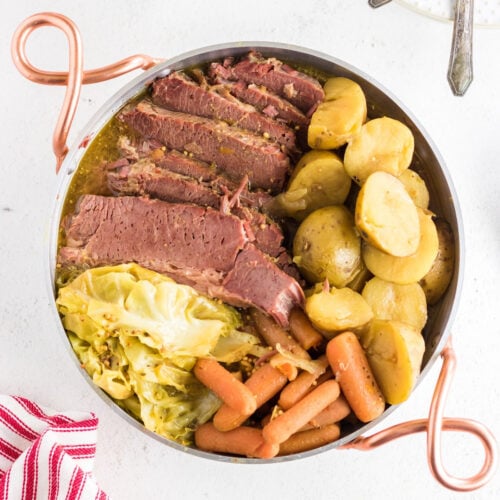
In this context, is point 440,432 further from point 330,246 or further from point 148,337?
point 148,337

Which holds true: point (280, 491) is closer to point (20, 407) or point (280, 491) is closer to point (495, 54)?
point (20, 407)

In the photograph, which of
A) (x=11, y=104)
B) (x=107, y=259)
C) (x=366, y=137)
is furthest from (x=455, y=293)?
(x=11, y=104)

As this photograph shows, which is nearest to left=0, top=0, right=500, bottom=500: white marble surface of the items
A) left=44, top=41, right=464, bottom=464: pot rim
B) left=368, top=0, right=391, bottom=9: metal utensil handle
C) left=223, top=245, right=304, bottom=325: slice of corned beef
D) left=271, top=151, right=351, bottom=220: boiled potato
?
left=368, top=0, right=391, bottom=9: metal utensil handle


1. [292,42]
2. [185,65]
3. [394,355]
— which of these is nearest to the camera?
[394,355]

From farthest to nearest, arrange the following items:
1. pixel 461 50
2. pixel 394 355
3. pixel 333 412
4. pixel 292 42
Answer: pixel 292 42
pixel 461 50
pixel 333 412
pixel 394 355

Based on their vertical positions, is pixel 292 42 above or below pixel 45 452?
above

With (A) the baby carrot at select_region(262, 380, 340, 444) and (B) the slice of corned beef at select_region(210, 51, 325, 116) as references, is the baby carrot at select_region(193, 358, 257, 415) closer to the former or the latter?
(A) the baby carrot at select_region(262, 380, 340, 444)

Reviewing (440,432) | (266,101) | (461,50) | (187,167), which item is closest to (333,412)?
(440,432)
